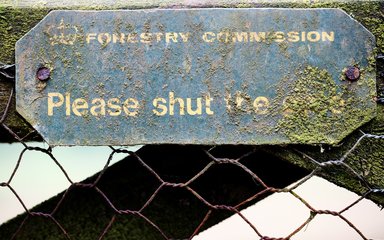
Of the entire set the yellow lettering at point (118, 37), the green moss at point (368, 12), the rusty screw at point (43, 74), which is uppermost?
the green moss at point (368, 12)

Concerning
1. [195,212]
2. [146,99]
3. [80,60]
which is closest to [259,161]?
[195,212]

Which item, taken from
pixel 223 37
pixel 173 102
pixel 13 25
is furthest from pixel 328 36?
pixel 13 25

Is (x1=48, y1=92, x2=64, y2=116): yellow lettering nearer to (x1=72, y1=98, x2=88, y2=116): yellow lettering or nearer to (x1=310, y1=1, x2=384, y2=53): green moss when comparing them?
(x1=72, y1=98, x2=88, y2=116): yellow lettering

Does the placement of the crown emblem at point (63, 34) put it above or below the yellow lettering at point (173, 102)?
above

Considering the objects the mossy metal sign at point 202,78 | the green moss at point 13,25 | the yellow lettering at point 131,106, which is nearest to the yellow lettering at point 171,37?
the mossy metal sign at point 202,78

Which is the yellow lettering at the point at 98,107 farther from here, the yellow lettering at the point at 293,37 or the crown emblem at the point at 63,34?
the yellow lettering at the point at 293,37

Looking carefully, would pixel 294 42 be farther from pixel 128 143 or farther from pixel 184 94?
pixel 128 143

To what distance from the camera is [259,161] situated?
1.19m

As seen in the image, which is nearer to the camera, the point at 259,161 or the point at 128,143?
the point at 128,143

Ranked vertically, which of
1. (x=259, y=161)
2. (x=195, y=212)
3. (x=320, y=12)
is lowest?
(x=195, y=212)

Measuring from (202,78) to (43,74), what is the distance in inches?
10.7

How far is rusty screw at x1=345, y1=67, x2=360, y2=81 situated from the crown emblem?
46 cm

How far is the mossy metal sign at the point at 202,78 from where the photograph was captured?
104 cm

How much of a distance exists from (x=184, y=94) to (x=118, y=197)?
0.31m
